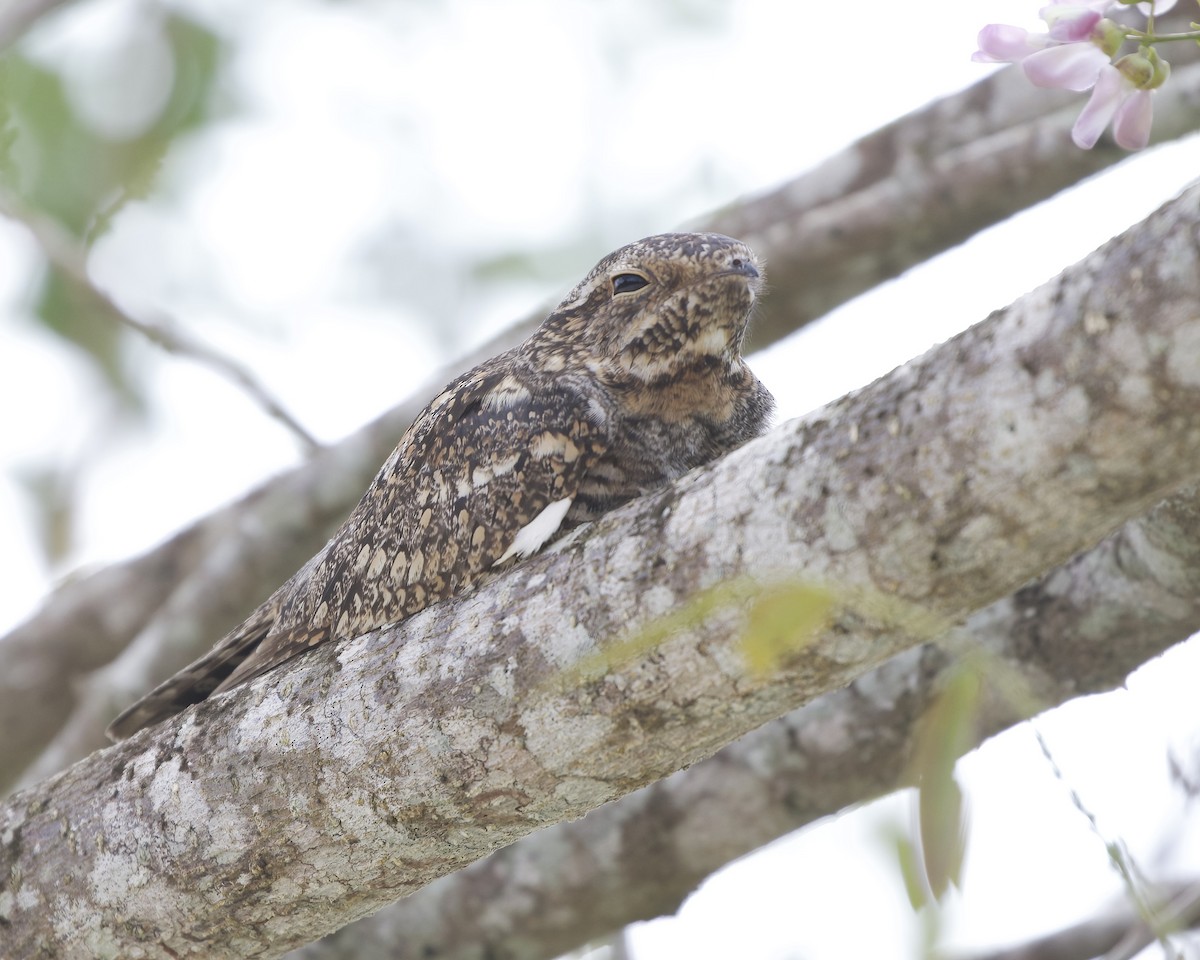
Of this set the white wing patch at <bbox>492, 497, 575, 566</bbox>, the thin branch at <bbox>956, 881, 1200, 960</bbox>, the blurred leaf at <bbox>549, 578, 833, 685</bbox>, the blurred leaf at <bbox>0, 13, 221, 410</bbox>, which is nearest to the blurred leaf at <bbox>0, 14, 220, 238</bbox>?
the blurred leaf at <bbox>0, 13, 221, 410</bbox>

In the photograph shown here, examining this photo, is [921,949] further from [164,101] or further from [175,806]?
[164,101]

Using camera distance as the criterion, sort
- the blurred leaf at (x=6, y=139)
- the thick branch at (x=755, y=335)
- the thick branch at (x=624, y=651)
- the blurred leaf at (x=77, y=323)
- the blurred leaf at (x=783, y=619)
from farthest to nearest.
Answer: the blurred leaf at (x=77, y=323)
the thick branch at (x=755, y=335)
the blurred leaf at (x=6, y=139)
the thick branch at (x=624, y=651)
the blurred leaf at (x=783, y=619)

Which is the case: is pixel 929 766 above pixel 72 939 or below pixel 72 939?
below

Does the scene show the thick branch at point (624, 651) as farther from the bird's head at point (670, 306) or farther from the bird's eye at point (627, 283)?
the bird's eye at point (627, 283)

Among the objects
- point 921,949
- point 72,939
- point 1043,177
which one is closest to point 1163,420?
point 921,949

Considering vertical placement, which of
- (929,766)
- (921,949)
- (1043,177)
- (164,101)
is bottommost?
(921,949)

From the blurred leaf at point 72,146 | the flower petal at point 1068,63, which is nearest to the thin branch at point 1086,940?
the flower petal at point 1068,63
